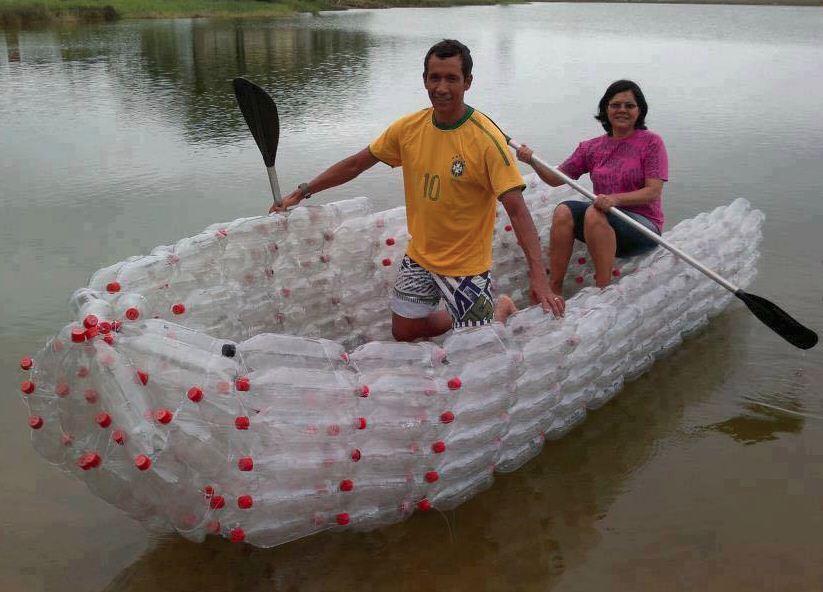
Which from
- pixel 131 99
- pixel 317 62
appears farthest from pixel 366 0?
pixel 131 99

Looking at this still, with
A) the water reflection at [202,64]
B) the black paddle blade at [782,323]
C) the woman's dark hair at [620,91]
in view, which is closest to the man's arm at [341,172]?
the woman's dark hair at [620,91]

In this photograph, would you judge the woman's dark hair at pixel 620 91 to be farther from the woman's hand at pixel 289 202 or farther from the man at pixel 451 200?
the woman's hand at pixel 289 202

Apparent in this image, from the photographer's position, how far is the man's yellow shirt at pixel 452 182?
133 inches

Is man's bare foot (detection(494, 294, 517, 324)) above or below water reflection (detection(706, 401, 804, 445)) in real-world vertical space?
above

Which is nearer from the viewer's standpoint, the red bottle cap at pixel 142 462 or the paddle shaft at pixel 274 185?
the red bottle cap at pixel 142 462

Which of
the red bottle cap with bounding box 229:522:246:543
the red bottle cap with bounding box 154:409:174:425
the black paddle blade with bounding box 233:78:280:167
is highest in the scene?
the black paddle blade with bounding box 233:78:280:167

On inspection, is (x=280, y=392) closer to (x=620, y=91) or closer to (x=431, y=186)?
(x=431, y=186)

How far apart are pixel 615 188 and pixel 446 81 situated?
6.06 feet

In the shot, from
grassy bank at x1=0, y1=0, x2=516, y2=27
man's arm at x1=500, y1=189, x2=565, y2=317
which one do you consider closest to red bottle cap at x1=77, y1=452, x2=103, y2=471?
man's arm at x1=500, y1=189, x2=565, y2=317

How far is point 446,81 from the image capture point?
131 inches

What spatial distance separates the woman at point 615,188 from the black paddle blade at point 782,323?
0.72 metres

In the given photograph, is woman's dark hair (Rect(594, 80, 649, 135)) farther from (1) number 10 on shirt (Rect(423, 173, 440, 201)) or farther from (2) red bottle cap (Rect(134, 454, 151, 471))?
(2) red bottle cap (Rect(134, 454, 151, 471))

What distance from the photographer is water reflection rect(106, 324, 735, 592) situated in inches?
119

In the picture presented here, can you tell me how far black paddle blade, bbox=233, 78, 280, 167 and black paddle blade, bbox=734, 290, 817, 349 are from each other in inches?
108
